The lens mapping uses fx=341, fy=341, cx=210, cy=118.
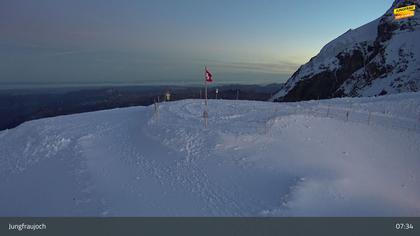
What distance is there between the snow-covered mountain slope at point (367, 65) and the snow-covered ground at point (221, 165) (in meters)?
74.5

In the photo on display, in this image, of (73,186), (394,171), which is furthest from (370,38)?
(73,186)

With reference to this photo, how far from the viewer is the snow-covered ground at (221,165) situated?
15.9m

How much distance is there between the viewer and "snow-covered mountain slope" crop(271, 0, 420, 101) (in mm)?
98688
